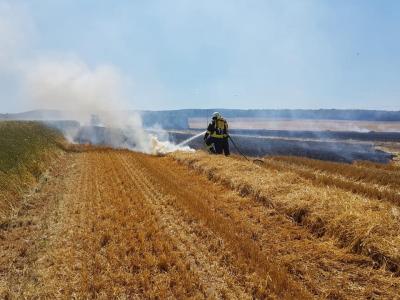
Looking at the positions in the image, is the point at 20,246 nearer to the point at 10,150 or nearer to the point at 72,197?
the point at 72,197

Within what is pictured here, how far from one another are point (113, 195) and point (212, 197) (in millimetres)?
3276

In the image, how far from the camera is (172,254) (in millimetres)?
7609

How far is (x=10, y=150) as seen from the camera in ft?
56.4

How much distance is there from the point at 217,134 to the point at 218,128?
0.42 metres

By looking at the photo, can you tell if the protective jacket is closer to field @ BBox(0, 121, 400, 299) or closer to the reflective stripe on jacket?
the reflective stripe on jacket

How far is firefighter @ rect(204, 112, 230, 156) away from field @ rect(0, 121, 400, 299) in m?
8.26

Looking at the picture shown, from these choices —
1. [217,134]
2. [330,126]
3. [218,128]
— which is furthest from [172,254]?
[330,126]

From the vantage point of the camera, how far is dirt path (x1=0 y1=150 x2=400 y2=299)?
6.37 meters

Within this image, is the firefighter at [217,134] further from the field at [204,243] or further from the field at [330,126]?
the field at [330,126]

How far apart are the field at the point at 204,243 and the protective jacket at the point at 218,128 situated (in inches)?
324

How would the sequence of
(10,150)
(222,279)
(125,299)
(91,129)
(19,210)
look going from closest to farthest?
1. (125,299)
2. (222,279)
3. (19,210)
4. (10,150)
5. (91,129)

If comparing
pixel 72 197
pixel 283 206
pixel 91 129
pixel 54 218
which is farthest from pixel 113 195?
pixel 91 129

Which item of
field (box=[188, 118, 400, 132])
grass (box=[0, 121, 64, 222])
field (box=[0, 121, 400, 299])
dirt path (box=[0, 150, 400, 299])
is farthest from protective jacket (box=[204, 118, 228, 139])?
field (box=[188, 118, 400, 132])

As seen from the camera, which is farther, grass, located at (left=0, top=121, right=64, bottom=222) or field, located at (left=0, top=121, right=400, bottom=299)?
grass, located at (left=0, top=121, right=64, bottom=222)
